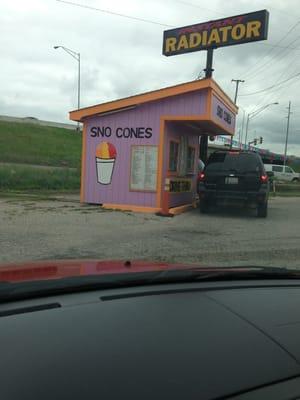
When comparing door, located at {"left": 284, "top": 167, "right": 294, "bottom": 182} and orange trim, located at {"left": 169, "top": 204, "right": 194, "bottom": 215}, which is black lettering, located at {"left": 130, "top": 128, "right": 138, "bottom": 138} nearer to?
orange trim, located at {"left": 169, "top": 204, "right": 194, "bottom": 215}

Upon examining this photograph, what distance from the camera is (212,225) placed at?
39.8 feet

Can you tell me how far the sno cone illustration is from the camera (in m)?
14.9

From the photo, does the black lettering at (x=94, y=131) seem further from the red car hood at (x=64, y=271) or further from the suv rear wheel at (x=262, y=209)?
the red car hood at (x=64, y=271)

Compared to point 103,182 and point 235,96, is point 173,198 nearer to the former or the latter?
point 103,182

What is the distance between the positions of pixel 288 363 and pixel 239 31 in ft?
55.3

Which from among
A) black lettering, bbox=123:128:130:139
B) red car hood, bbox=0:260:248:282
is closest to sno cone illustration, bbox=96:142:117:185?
black lettering, bbox=123:128:130:139

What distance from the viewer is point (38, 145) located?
48062mm

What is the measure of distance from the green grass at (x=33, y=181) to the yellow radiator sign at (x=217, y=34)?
8.16 m

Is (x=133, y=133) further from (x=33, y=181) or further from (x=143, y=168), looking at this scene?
(x=33, y=181)

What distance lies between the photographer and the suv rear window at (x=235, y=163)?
1397cm

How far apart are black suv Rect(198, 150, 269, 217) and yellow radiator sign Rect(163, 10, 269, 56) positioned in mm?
4996

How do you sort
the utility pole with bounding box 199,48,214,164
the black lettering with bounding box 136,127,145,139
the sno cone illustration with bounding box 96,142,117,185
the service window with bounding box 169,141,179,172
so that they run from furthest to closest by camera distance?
the utility pole with bounding box 199,48,214,164 < the service window with bounding box 169,141,179,172 < the sno cone illustration with bounding box 96,142,117,185 < the black lettering with bounding box 136,127,145,139

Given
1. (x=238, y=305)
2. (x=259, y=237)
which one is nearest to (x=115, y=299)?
(x=238, y=305)

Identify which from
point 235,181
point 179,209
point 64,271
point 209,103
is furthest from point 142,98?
point 64,271
